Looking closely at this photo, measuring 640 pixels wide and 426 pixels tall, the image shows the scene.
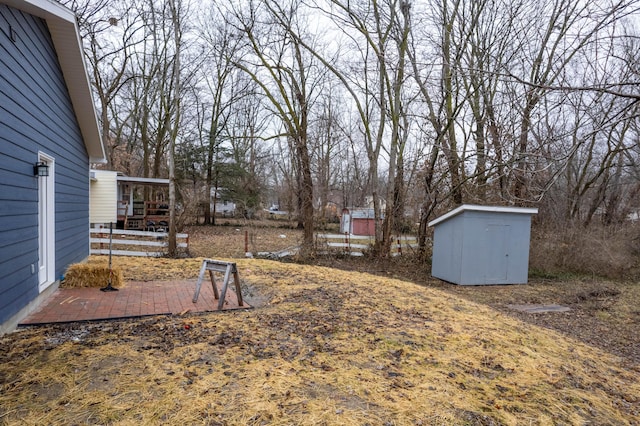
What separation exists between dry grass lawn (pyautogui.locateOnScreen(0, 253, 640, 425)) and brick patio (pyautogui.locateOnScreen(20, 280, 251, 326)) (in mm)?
310

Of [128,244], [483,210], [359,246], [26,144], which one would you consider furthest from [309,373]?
[128,244]

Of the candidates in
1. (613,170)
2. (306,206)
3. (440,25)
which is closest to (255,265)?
(306,206)

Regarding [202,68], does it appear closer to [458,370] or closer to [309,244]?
[309,244]

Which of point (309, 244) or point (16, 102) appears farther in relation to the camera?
point (309, 244)

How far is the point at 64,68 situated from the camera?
6.16 m

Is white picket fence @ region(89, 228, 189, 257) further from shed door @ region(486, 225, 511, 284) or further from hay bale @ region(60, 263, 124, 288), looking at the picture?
shed door @ region(486, 225, 511, 284)

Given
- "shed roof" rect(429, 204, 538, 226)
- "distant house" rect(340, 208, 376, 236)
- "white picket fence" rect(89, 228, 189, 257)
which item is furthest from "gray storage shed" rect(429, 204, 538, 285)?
"distant house" rect(340, 208, 376, 236)

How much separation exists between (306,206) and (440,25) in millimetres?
6824

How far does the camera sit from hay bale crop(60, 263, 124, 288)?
606 centimetres

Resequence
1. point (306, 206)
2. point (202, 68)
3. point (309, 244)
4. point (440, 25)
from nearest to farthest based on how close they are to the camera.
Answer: point (440, 25)
point (309, 244)
point (306, 206)
point (202, 68)

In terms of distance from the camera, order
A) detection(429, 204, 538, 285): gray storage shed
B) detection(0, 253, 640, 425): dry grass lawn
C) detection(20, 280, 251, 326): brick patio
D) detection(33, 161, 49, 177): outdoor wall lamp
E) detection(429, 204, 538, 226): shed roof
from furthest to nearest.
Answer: detection(429, 204, 538, 285): gray storage shed
detection(429, 204, 538, 226): shed roof
detection(33, 161, 49, 177): outdoor wall lamp
detection(20, 280, 251, 326): brick patio
detection(0, 253, 640, 425): dry grass lawn

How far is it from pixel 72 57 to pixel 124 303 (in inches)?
153

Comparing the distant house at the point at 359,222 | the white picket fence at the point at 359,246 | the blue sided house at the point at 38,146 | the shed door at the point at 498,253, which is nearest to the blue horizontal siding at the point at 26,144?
the blue sided house at the point at 38,146

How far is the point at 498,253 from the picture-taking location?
9.62 m
